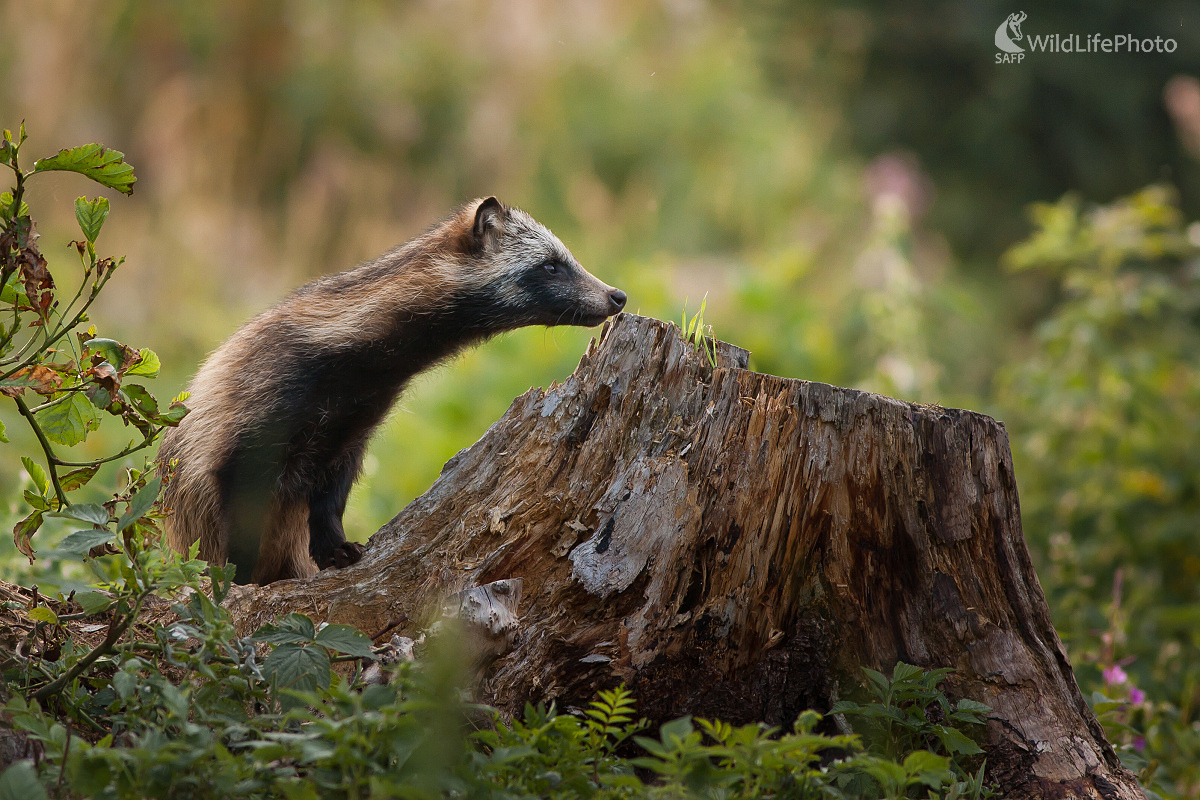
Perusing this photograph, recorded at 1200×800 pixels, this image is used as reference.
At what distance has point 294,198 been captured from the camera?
10875 millimetres

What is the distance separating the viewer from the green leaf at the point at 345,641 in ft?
6.35

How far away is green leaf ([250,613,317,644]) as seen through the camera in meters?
1.96

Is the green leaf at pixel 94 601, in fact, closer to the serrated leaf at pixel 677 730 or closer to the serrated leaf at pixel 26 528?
the serrated leaf at pixel 26 528

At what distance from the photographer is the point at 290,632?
1988 mm

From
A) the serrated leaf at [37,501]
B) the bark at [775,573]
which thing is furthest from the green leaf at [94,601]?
the bark at [775,573]

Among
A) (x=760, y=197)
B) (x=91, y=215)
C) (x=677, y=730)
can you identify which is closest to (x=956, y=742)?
(x=677, y=730)

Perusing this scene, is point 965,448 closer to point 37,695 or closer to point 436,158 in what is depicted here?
point 37,695

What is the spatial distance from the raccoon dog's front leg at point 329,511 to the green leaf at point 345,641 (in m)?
1.50

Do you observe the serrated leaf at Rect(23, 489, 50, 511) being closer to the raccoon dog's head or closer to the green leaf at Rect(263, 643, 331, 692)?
the green leaf at Rect(263, 643, 331, 692)

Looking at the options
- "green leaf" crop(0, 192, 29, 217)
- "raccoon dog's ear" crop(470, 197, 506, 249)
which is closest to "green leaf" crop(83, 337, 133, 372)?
"green leaf" crop(0, 192, 29, 217)

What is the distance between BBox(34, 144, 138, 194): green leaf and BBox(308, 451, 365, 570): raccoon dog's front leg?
159 centimetres

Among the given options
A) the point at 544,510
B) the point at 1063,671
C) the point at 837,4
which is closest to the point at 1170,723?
the point at 1063,671

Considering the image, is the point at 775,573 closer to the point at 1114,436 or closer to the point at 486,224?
the point at 486,224

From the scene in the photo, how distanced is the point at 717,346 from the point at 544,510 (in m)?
0.71
